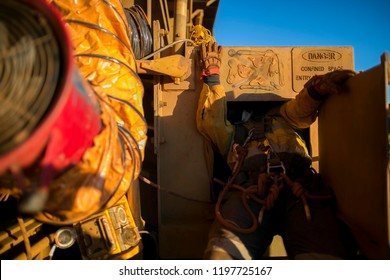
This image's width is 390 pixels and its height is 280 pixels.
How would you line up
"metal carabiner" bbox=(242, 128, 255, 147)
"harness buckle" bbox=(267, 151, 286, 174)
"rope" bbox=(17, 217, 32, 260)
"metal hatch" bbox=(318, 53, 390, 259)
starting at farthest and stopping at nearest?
"metal carabiner" bbox=(242, 128, 255, 147) < "harness buckle" bbox=(267, 151, 286, 174) < "rope" bbox=(17, 217, 32, 260) < "metal hatch" bbox=(318, 53, 390, 259)

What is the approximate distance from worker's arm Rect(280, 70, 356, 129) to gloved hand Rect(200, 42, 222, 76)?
677 millimetres

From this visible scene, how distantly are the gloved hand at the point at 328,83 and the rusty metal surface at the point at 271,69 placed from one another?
1.57ft

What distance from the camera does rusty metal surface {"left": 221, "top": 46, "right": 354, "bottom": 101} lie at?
2.74 m

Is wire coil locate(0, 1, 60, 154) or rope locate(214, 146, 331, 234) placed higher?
wire coil locate(0, 1, 60, 154)

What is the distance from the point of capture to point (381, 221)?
4.80 ft

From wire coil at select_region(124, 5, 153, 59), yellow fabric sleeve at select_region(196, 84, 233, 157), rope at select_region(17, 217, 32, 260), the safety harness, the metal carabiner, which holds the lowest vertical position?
rope at select_region(17, 217, 32, 260)

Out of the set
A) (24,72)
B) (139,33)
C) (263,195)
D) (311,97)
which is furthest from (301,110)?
(24,72)

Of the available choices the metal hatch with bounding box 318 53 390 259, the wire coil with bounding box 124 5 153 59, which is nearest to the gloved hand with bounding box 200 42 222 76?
the wire coil with bounding box 124 5 153 59

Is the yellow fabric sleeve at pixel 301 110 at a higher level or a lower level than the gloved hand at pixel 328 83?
lower

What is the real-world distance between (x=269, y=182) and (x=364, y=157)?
0.69 metres

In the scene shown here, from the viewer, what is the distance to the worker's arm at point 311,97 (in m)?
2.01

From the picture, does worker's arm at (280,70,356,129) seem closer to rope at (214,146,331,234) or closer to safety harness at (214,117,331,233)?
safety harness at (214,117,331,233)

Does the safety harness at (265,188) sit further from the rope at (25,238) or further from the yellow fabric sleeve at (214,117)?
the rope at (25,238)

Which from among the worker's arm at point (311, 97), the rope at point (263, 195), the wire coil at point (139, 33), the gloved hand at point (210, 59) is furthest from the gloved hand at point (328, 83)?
the wire coil at point (139, 33)
